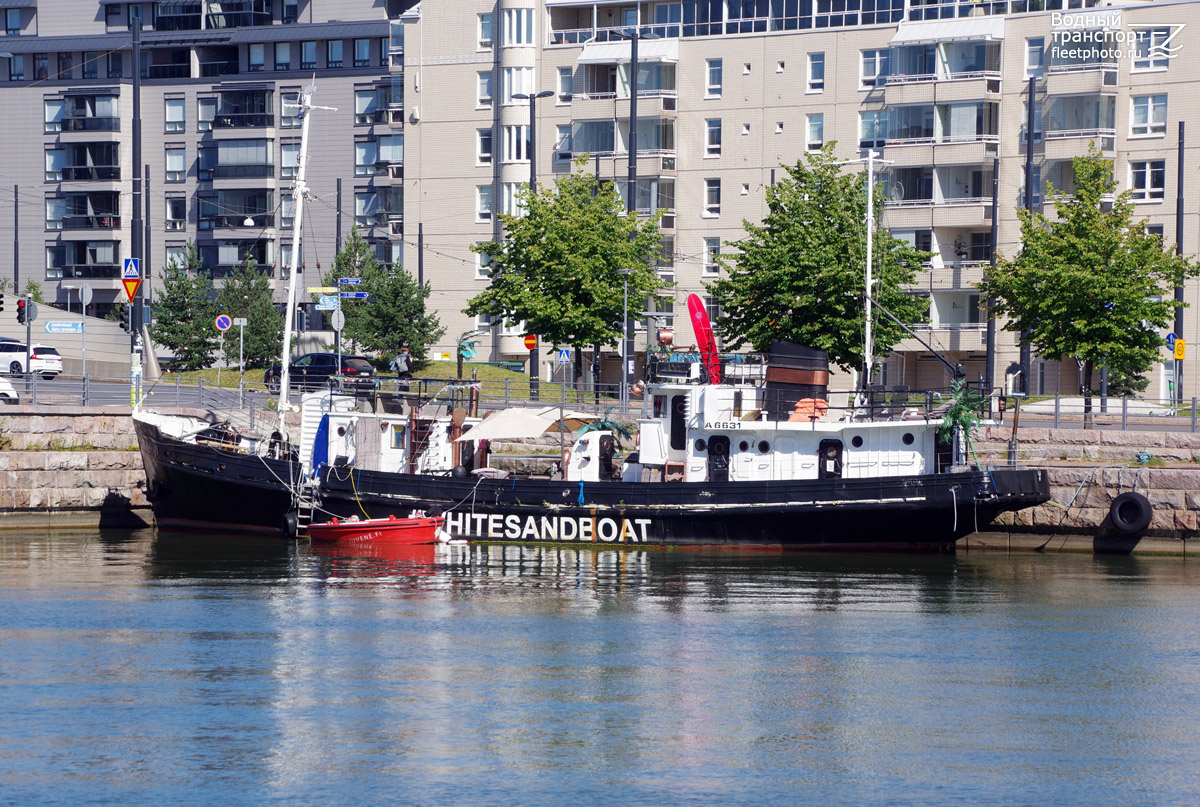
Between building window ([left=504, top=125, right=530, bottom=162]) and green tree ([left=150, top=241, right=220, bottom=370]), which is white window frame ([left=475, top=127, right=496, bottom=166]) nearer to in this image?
building window ([left=504, top=125, right=530, bottom=162])

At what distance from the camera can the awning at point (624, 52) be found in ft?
236

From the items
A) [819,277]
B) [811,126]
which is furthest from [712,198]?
[819,277]

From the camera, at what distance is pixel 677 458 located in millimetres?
35844

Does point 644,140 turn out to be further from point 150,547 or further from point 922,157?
point 150,547

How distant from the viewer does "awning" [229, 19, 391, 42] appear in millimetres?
87812

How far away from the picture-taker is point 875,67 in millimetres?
69062

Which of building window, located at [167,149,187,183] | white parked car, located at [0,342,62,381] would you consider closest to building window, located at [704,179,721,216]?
white parked car, located at [0,342,62,381]

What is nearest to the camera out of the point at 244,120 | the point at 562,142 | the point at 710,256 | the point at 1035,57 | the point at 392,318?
the point at 1035,57

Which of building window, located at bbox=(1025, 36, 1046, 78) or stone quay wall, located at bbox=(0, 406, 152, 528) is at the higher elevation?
building window, located at bbox=(1025, 36, 1046, 78)

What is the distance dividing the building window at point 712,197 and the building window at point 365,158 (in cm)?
2415

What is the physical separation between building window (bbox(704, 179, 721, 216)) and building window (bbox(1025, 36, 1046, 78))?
1475cm

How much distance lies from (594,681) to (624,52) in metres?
53.2

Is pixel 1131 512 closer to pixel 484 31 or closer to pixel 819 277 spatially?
pixel 819 277

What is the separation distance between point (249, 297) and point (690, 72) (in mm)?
24787
